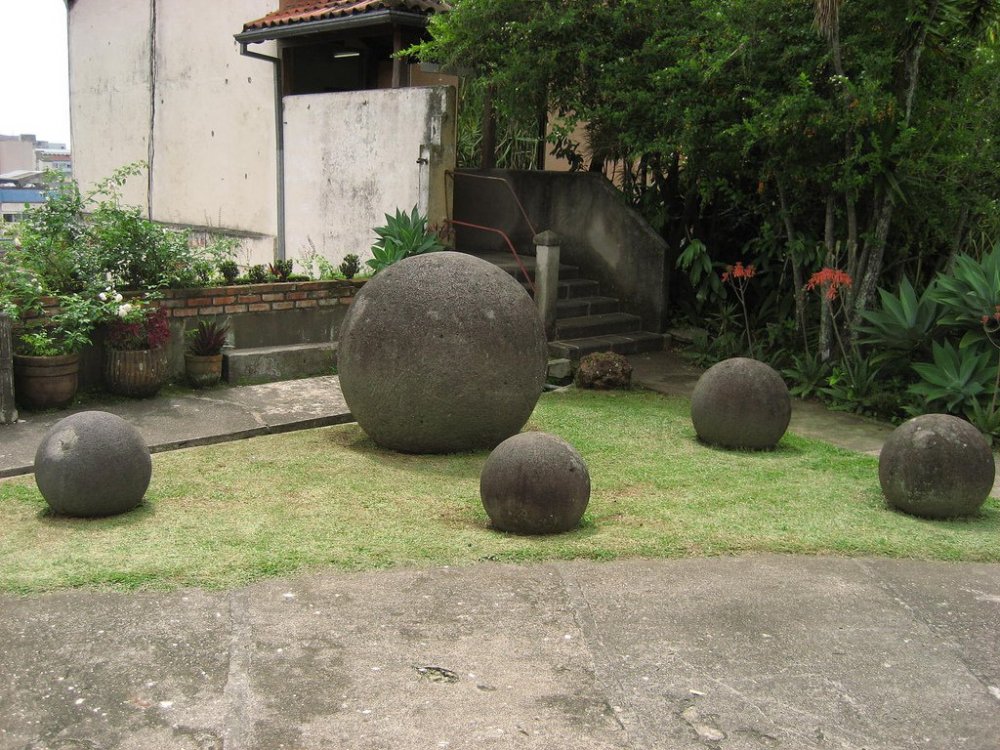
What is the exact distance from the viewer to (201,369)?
9.00 metres

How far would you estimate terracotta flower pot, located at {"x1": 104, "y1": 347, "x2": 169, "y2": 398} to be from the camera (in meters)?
8.41

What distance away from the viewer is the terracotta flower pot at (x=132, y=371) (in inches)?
331

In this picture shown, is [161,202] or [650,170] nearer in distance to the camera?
[650,170]

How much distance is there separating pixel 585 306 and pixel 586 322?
1.18 ft

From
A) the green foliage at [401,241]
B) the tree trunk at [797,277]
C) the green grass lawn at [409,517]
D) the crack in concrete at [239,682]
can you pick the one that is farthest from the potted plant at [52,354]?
the tree trunk at [797,277]

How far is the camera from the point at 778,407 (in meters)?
7.77

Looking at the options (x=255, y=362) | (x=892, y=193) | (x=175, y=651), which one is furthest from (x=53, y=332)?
(x=892, y=193)

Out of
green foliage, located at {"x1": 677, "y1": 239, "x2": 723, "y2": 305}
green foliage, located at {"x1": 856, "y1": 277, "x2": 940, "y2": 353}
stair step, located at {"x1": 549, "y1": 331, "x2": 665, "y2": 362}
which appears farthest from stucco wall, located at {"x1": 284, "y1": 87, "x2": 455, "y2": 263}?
green foliage, located at {"x1": 856, "y1": 277, "x2": 940, "y2": 353}

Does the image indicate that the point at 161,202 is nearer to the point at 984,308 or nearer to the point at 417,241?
the point at 417,241

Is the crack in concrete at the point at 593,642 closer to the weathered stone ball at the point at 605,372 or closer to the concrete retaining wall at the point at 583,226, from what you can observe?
the weathered stone ball at the point at 605,372

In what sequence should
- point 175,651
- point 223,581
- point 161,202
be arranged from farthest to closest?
point 161,202
point 223,581
point 175,651

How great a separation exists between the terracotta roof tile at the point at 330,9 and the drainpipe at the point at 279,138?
1.72ft

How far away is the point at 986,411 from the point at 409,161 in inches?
263

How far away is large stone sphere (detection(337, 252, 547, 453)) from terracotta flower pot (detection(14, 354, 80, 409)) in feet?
7.47
